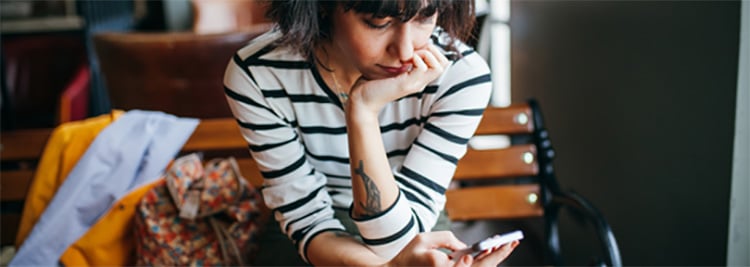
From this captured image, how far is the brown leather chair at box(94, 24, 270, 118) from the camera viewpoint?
2.26 m

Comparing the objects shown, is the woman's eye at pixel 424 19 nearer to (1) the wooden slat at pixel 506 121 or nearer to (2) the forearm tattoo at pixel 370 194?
(2) the forearm tattoo at pixel 370 194

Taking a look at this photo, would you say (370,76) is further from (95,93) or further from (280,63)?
(95,93)

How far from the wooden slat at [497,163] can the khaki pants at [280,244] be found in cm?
29

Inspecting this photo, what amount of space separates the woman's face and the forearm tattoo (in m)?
0.16

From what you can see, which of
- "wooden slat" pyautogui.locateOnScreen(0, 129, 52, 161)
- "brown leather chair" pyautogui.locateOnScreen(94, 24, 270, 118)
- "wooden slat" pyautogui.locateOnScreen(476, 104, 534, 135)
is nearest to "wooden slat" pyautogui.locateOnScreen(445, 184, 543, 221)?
"wooden slat" pyautogui.locateOnScreen(476, 104, 534, 135)

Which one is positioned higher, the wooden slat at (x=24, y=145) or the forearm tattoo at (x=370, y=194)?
the forearm tattoo at (x=370, y=194)

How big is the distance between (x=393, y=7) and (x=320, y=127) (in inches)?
14.2

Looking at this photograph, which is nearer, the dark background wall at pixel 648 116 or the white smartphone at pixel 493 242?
the white smartphone at pixel 493 242

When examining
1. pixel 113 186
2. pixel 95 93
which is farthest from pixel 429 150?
pixel 95 93

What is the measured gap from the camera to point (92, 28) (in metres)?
4.21

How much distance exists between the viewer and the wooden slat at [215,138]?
1.83 m

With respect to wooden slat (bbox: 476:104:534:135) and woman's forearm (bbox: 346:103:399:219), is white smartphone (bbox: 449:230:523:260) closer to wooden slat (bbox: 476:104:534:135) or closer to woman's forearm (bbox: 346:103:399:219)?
woman's forearm (bbox: 346:103:399:219)

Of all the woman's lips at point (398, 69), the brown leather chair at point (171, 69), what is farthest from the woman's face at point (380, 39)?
the brown leather chair at point (171, 69)

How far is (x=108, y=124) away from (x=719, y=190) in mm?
1425
